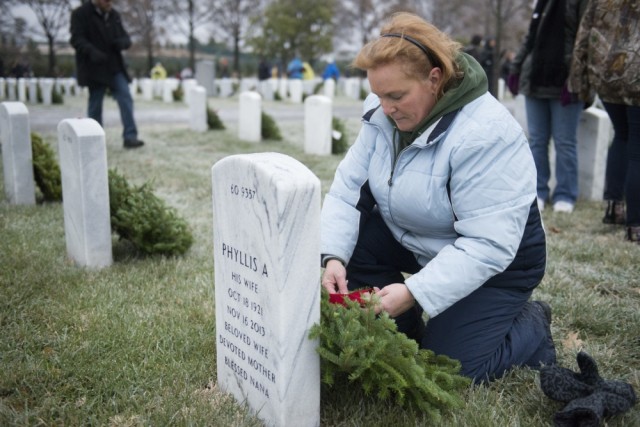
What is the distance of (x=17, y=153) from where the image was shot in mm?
5262

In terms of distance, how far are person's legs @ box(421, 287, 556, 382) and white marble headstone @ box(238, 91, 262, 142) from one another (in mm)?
8250

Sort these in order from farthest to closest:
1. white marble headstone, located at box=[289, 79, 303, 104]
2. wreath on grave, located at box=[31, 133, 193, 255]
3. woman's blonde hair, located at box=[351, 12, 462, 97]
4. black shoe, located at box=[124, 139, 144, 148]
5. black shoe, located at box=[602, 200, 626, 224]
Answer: white marble headstone, located at box=[289, 79, 303, 104] < black shoe, located at box=[124, 139, 144, 148] < black shoe, located at box=[602, 200, 626, 224] < wreath on grave, located at box=[31, 133, 193, 255] < woman's blonde hair, located at box=[351, 12, 462, 97]

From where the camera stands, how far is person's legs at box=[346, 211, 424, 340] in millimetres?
2869

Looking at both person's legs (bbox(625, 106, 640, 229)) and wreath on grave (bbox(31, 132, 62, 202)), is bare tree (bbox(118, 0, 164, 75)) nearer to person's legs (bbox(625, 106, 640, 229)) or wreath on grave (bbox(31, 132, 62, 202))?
wreath on grave (bbox(31, 132, 62, 202))

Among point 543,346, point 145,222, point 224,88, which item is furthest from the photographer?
point 224,88

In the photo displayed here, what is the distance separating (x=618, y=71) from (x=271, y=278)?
10.8ft

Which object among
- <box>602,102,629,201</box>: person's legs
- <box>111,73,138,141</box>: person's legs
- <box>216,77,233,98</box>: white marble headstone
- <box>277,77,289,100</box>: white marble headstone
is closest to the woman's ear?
<box>602,102,629,201</box>: person's legs

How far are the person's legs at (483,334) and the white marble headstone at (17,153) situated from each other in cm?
412

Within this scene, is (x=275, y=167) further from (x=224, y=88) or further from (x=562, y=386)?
(x=224, y=88)

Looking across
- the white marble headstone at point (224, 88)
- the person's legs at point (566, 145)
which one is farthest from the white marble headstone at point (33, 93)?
the person's legs at point (566, 145)

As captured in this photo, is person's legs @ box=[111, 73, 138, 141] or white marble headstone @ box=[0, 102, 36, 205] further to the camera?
person's legs @ box=[111, 73, 138, 141]

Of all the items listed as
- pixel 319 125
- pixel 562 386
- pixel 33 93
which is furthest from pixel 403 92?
pixel 33 93

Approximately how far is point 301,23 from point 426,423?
43.2 m

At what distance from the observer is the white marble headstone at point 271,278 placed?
1945 millimetres
